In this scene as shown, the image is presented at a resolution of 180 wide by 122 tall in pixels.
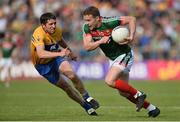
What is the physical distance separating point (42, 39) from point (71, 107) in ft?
11.0

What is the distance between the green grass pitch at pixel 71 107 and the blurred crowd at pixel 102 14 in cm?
491

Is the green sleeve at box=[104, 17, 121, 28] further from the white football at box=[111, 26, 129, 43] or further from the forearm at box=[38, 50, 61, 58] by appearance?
the forearm at box=[38, 50, 61, 58]

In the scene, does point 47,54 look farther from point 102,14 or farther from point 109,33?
point 102,14

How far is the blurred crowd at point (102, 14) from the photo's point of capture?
30.2 metres

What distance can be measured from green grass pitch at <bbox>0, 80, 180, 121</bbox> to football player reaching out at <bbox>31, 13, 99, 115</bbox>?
387 mm

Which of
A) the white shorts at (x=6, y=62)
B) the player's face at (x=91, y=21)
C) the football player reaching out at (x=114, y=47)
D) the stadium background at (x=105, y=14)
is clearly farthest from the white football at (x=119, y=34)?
the white shorts at (x=6, y=62)

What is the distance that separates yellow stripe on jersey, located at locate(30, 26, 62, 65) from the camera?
1389 cm

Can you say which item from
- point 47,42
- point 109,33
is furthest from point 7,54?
point 109,33

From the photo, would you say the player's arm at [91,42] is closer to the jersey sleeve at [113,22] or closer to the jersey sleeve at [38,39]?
the jersey sleeve at [113,22]

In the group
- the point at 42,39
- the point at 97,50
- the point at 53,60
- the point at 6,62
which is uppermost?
the point at 42,39

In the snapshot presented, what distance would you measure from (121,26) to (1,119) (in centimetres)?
317

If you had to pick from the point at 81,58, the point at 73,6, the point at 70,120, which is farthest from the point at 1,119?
the point at 73,6

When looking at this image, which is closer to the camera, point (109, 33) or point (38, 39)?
point (109, 33)

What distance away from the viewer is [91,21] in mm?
13336
